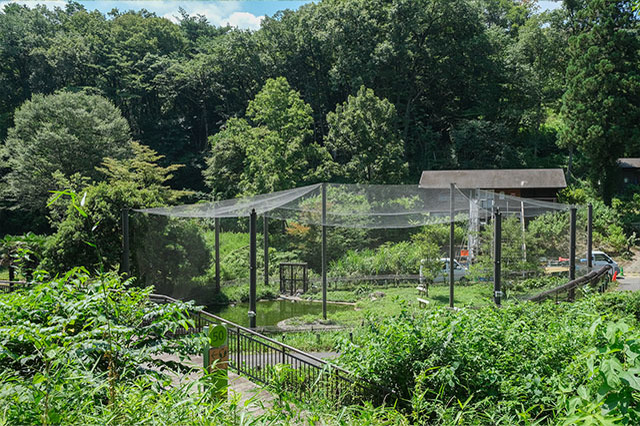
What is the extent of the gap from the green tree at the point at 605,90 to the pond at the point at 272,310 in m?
16.2

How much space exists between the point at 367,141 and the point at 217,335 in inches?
784

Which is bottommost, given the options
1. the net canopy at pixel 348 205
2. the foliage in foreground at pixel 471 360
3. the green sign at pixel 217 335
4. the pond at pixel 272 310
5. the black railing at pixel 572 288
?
the pond at pixel 272 310

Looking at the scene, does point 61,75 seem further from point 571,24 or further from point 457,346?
point 457,346

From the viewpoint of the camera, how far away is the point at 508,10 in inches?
1614

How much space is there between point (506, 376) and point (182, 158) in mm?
32588

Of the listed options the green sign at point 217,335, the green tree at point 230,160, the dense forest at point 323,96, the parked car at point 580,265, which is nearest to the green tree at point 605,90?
the dense forest at point 323,96

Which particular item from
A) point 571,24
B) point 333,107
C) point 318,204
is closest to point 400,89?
point 333,107

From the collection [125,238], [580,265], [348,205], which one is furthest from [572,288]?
[125,238]

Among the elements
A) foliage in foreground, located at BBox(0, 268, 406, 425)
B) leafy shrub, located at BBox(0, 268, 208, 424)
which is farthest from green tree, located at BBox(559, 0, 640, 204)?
leafy shrub, located at BBox(0, 268, 208, 424)

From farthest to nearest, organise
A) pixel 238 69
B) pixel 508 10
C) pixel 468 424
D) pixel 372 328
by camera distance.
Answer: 1. pixel 508 10
2. pixel 238 69
3. pixel 372 328
4. pixel 468 424

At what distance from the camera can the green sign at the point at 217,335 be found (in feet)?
11.0

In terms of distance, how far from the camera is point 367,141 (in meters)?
22.7

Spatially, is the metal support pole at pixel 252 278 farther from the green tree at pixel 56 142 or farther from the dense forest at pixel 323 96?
the green tree at pixel 56 142

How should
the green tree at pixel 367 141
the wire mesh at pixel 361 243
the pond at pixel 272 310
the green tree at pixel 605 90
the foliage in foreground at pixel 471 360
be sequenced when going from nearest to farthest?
the foliage in foreground at pixel 471 360, the wire mesh at pixel 361 243, the pond at pixel 272 310, the green tree at pixel 605 90, the green tree at pixel 367 141
